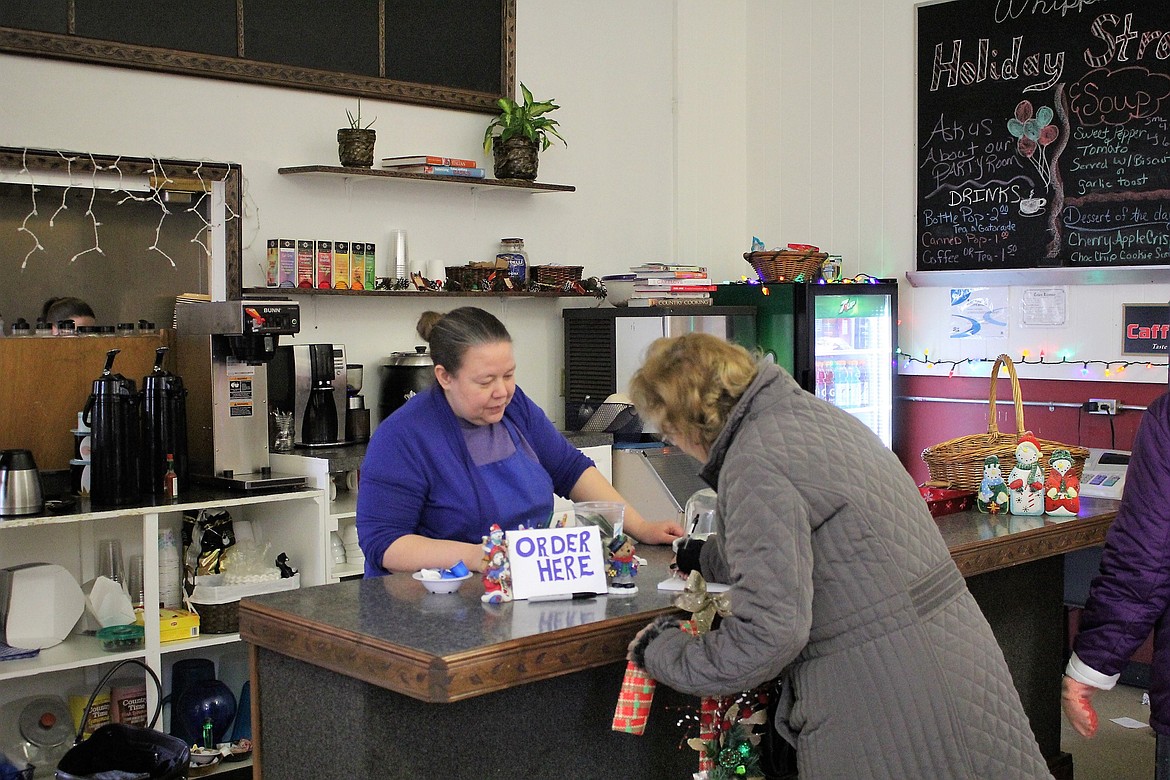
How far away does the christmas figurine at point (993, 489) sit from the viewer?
10.7 feet

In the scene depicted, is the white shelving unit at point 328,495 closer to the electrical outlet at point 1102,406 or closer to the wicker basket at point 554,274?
the wicker basket at point 554,274

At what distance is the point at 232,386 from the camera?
420 centimetres

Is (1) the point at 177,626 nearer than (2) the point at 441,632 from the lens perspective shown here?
No

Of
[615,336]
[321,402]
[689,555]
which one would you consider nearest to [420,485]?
[689,555]

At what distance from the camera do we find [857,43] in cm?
611

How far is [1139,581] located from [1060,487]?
0.91 m

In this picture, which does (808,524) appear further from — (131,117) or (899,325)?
(899,325)

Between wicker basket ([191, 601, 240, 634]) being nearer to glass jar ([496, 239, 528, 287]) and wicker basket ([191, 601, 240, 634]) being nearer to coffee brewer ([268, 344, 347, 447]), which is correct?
coffee brewer ([268, 344, 347, 447])

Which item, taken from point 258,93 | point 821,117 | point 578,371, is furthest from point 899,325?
point 258,93

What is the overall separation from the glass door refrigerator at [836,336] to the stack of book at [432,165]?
139cm

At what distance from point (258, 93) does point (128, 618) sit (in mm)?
2096

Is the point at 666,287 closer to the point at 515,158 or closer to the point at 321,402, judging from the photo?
the point at 515,158

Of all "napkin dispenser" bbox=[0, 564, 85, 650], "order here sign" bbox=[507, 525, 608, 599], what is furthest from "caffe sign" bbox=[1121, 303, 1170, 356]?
"napkin dispenser" bbox=[0, 564, 85, 650]

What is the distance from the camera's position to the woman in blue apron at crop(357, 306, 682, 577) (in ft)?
9.07
